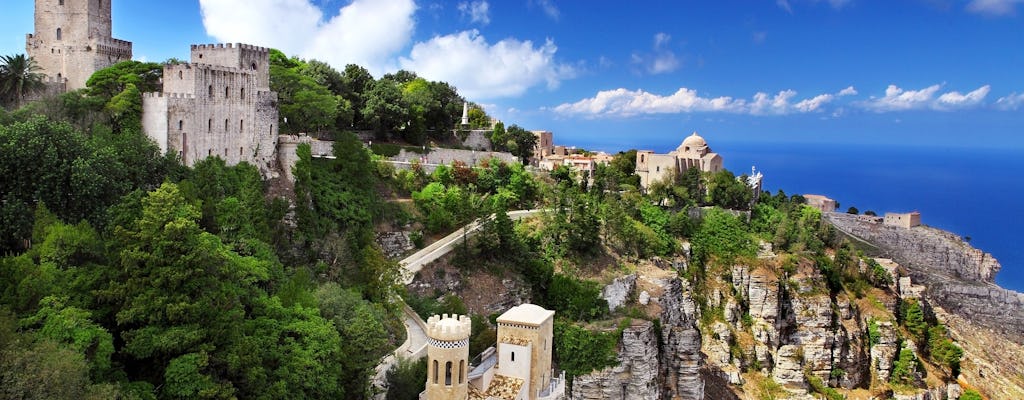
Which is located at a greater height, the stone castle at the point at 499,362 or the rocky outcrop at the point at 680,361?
the stone castle at the point at 499,362

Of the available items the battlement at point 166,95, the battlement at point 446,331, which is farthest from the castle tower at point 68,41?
the battlement at point 446,331

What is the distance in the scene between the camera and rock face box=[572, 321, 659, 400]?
1355 inches

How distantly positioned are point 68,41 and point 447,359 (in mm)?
21290

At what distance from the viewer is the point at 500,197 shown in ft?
146

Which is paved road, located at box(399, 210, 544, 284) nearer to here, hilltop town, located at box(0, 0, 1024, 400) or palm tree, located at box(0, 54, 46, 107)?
hilltop town, located at box(0, 0, 1024, 400)

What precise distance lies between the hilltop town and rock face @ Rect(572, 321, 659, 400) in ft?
0.33

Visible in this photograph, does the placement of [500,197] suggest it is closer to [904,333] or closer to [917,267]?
[904,333]

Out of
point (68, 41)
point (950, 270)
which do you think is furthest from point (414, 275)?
point (950, 270)

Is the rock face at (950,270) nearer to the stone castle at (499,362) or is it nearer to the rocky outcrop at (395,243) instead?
the rocky outcrop at (395,243)

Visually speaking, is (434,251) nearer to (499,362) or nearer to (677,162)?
(499,362)

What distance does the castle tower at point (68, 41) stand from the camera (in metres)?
31.6

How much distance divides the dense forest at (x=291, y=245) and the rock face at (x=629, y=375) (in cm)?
66

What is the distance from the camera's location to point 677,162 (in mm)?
55031

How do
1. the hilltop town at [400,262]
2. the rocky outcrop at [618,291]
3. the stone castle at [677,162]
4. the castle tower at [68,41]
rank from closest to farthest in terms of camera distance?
1. the hilltop town at [400,262]
2. the castle tower at [68,41]
3. the rocky outcrop at [618,291]
4. the stone castle at [677,162]
